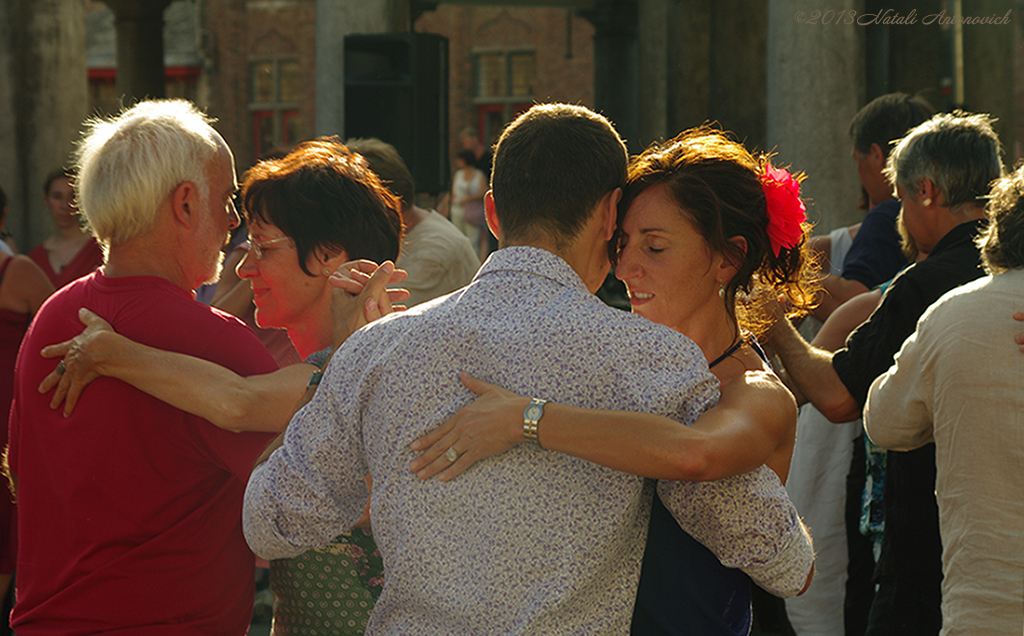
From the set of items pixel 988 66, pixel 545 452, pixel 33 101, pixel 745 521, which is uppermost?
pixel 988 66

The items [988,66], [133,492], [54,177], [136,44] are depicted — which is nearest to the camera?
[133,492]

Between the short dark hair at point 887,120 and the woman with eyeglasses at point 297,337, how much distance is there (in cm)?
258

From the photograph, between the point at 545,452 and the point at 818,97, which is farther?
the point at 818,97

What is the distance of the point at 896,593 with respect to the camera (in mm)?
2883

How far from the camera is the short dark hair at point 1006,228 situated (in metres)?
2.44

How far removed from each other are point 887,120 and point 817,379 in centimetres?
188

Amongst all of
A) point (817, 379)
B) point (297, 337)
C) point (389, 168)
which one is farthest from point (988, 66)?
point (297, 337)

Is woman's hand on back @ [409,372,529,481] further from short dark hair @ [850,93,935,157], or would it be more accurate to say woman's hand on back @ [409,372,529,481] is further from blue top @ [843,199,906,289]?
short dark hair @ [850,93,935,157]

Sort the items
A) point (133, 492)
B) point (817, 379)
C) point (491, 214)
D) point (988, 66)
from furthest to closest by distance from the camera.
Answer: point (988, 66) < point (817, 379) < point (133, 492) < point (491, 214)

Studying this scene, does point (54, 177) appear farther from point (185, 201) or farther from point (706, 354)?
point (706, 354)

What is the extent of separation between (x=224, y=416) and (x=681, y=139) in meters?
0.97

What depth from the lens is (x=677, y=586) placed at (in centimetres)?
162

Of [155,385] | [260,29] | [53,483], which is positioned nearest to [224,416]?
[155,385]

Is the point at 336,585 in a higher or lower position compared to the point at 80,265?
lower
